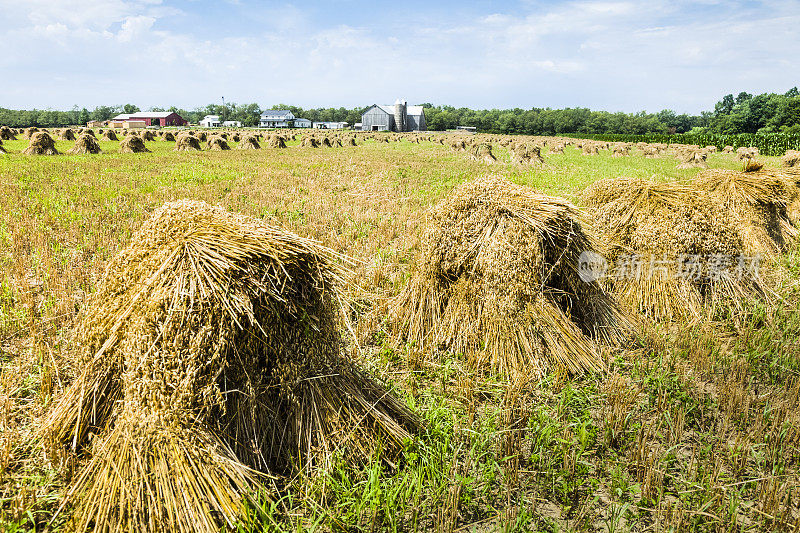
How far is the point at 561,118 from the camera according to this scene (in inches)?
5507

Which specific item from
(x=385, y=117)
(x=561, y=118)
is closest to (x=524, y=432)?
(x=385, y=117)

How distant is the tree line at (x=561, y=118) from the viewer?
89062mm

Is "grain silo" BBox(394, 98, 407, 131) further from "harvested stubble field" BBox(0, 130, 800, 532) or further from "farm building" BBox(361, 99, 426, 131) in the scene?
"harvested stubble field" BBox(0, 130, 800, 532)

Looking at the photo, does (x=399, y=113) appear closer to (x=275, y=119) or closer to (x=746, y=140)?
(x=275, y=119)

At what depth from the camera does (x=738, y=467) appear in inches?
145

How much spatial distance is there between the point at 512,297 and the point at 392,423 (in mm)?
2217

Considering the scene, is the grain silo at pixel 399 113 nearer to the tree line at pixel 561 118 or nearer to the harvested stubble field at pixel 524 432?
the tree line at pixel 561 118

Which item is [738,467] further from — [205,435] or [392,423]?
[205,435]

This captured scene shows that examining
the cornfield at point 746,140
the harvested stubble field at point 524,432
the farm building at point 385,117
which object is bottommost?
the harvested stubble field at point 524,432

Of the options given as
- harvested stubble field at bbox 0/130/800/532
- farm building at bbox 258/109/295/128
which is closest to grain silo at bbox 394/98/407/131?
farm building at bbox 258/109/295/128

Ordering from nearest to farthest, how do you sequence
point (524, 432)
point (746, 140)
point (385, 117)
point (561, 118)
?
point (524, 432)
point (746, 140)
point (385, 117)
point (561, 118)

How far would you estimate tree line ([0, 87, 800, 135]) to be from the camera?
292 ft

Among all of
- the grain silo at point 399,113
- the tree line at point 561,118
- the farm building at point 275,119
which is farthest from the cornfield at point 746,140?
the farm building at point 275,119

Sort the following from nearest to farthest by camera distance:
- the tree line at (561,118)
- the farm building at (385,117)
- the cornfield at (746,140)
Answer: the cornfield at (746,140)
the tree line at (561,118)
the farm building at (385,117)
